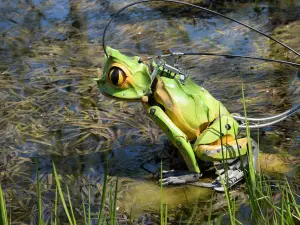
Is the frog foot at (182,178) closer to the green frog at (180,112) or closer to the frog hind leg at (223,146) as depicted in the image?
the green frog at (180,112)

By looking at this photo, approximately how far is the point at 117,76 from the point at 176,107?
0.38 metres

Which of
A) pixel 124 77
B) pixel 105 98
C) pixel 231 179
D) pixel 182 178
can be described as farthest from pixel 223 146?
pixel 105 98

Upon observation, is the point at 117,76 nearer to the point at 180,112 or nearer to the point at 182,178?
the point at 180,112

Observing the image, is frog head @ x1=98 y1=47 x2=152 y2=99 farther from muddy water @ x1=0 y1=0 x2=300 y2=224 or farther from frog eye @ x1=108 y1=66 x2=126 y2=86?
muddy water @ x1=0 y1=0 x2=300 y2=224

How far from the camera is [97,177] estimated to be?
12.0 feet

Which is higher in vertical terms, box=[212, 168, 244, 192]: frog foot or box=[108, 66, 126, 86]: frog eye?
box=[108, 66, 126, 86]: frog eye

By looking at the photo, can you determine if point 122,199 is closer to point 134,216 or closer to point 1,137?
point 134,216

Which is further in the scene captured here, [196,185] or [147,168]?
[147,168]

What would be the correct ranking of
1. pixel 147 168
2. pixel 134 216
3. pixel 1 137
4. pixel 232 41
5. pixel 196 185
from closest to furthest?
1. pixel 134 216
2. pixel 196 185
3. pixel 147 168
4. pixel 1 137
5. pixel 232 41

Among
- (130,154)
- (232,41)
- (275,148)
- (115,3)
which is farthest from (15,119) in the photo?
(115,3)

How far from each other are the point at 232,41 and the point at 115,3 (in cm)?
181

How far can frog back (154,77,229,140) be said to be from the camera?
342 centimetres

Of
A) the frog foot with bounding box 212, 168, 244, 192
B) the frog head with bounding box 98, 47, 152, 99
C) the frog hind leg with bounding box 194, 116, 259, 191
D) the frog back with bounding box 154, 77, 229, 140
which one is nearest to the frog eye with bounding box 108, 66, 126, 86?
the frog head with bounding box 98, 47, 152, 99

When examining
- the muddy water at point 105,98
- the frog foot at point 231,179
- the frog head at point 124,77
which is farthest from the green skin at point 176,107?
the muddy water at point 105,98
